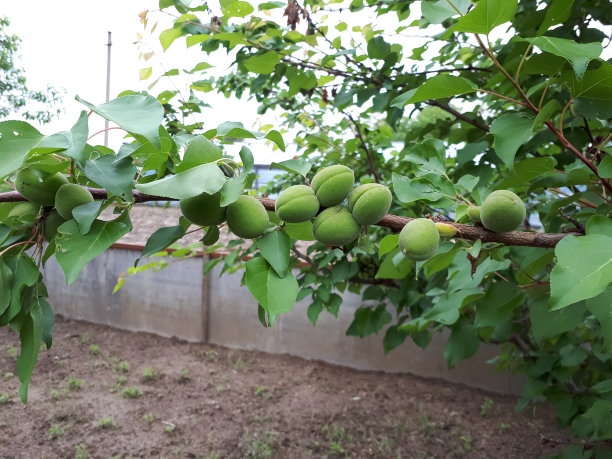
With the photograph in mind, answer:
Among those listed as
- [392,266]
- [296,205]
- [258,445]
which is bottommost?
[258,445]

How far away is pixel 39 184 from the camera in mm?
639

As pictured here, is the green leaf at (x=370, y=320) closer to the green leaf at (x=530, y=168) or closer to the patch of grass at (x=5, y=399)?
the green leaf at (x=530, y=168)

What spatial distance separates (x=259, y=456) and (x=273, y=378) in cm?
133

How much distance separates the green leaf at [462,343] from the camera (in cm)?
175

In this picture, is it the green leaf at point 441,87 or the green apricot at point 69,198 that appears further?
the green leaf at point 441,87

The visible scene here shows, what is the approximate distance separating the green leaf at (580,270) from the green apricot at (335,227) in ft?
0.90

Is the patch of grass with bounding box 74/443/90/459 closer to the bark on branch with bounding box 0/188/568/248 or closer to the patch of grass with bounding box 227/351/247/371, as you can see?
the patch of grass with bounding box 227/351/247/371

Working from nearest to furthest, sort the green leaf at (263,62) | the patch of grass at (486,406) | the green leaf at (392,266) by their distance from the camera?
the green leaf at (392,266), the green leaf at (263,62), the patch of grass at (486,406)

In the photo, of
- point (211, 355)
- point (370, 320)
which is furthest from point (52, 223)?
point (211, 355)

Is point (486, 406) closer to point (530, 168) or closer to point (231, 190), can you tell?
point (530, 168)

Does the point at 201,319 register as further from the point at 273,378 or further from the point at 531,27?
the point at 531,27

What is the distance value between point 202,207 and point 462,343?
147 cm

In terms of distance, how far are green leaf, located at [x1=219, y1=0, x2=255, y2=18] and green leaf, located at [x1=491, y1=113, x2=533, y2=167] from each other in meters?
1.03

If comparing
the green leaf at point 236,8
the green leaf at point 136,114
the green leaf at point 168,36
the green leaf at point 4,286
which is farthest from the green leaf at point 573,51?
the green leaf at point 168,36
